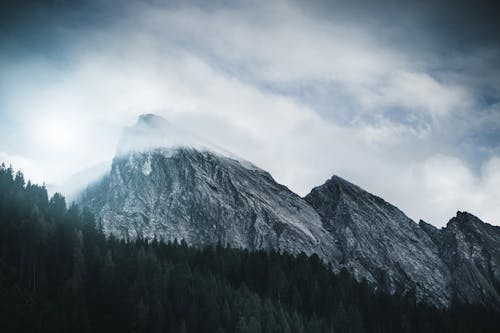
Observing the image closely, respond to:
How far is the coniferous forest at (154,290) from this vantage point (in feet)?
313

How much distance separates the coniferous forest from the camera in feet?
313

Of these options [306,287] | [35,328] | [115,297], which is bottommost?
[35,328]

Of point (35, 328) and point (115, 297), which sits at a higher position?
point (115, 297)

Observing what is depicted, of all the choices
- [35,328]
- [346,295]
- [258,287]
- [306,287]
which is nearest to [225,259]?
[258,287]

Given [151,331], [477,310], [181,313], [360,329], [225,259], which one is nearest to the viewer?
[151,331]

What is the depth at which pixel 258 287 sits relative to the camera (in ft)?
452

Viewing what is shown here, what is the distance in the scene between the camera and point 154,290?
107 meters

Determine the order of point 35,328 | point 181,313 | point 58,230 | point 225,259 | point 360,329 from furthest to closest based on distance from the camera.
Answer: point 225,259
point 360,329
point 58,230
point 181,313
point 35,328

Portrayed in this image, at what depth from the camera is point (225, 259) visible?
5674 inches

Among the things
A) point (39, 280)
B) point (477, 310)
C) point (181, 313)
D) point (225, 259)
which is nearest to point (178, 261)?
point (225, 259)

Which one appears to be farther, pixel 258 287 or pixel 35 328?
pixel 258 287

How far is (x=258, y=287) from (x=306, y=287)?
1308 cm

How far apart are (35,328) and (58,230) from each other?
3255 centimetres

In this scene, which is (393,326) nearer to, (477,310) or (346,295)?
(346,295)
